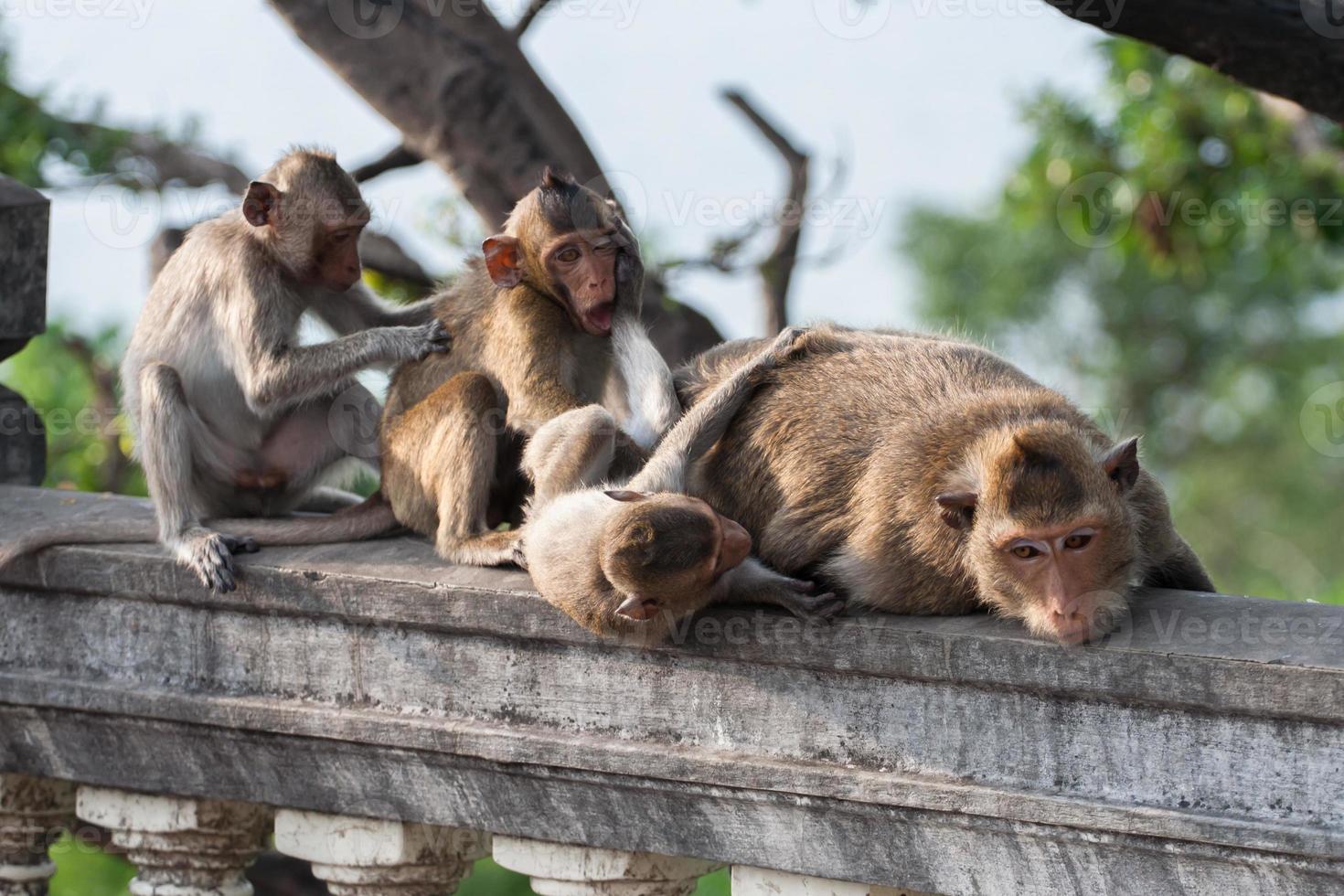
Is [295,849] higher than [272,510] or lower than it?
lower

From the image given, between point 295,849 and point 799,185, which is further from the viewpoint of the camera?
point 799,185

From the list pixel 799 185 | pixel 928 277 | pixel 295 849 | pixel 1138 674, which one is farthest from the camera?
pixel 928 277

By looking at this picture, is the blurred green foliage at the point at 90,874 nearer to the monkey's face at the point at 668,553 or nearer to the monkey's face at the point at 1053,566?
the monkey's face at the point at 668,553

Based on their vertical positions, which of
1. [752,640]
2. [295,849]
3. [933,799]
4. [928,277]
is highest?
[928,277]

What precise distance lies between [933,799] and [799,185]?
382 cm

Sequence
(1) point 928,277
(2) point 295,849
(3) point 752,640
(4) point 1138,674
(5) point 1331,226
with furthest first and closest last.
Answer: (1) point 928,277, (5) point 1331,226, (2) point 295,849, (3) point 752,640, (4) point 1138,674

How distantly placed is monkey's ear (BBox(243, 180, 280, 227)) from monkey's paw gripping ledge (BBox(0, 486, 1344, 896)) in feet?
3.18

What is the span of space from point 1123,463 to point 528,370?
1.52 meters

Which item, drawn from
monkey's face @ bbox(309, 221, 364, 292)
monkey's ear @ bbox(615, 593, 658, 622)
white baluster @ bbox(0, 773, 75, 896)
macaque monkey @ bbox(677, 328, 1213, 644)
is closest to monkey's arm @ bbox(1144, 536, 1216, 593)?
macaque monkey @ bbox(677, 328, 1213, 644)

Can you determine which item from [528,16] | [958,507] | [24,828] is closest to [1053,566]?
[958,507]

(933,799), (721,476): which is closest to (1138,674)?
(933,799)

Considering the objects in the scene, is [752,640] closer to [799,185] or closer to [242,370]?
[242,370]

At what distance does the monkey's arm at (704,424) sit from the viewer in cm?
371

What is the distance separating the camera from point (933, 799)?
296cm
